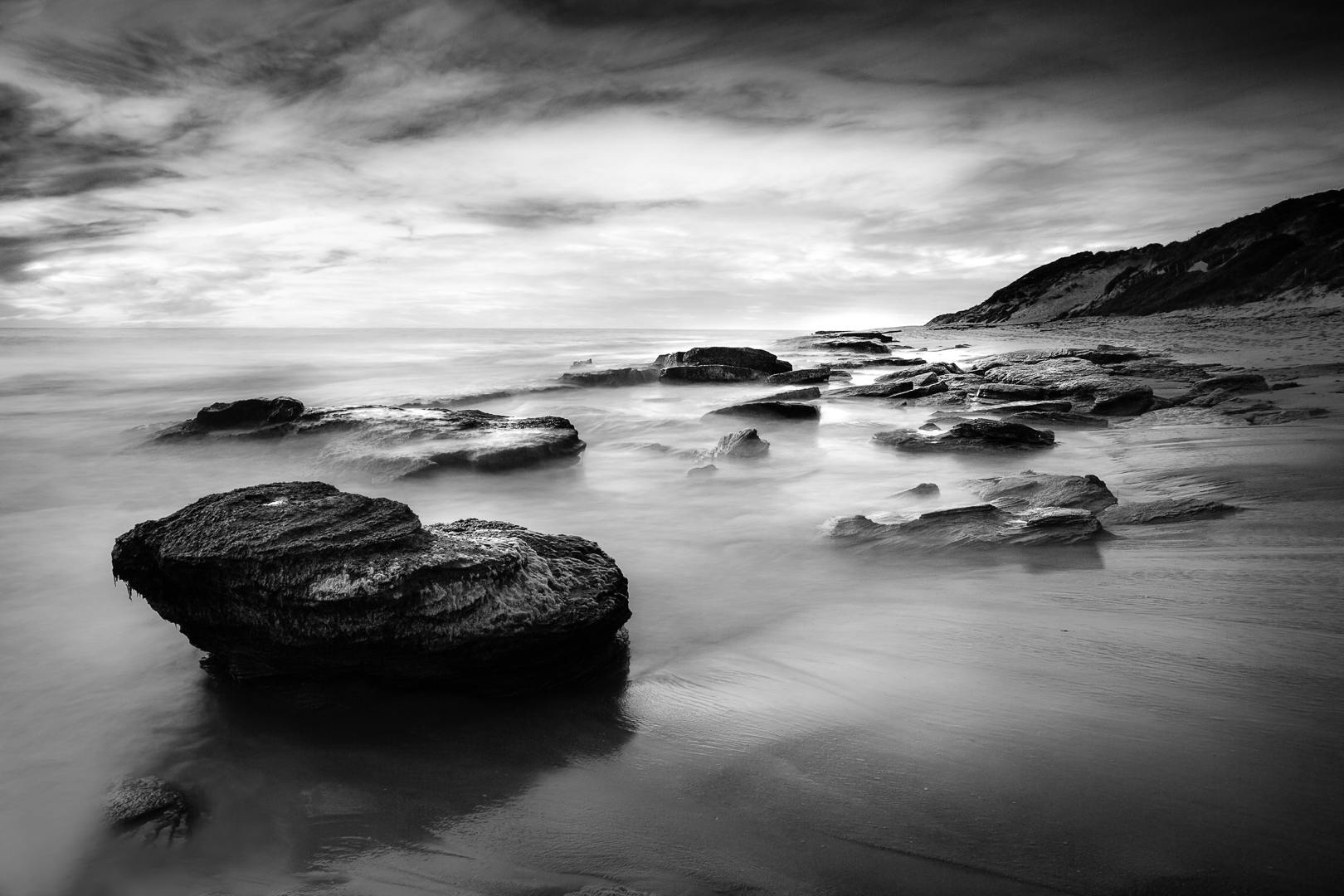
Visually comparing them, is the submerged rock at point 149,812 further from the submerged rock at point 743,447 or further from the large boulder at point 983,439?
the large boulder at point 983,439

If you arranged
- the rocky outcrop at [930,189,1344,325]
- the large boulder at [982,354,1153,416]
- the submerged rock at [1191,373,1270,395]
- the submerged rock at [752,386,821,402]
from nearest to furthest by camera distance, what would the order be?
the large boulder at [982,354,1153,416] → the submerged rock at [1191,373,1270,395] → the submerged rock at [752,386,821,402] → the rocky outcrop at [930,189,1344,325]

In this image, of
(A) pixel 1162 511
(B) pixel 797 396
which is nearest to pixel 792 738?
(A) pixel 1162 511

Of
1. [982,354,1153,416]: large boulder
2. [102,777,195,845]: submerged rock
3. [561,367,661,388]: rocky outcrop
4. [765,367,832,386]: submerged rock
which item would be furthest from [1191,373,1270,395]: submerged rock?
[102,777,195,845]: submerged rock

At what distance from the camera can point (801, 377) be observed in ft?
46.1

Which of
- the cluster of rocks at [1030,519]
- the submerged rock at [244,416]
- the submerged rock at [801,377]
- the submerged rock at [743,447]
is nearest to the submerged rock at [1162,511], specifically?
the cluster of rocks at [1030,519]

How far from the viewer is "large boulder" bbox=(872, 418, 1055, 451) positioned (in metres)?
7.14

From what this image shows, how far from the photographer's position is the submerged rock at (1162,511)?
4.59 metres

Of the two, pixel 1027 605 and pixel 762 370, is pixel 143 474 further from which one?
pixel 762 370

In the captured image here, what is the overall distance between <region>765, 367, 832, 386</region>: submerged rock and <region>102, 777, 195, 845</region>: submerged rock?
40.3 feet

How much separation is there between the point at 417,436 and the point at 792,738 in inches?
234

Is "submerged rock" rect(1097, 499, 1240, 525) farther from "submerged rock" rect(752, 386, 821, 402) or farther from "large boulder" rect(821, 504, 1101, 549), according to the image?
"submerged rock" rect(752, 386, 821, 402)

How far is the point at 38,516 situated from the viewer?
6.06 meters

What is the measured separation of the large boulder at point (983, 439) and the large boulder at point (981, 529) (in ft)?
8.68

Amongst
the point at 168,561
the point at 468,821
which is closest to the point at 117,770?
the point at 168,561
